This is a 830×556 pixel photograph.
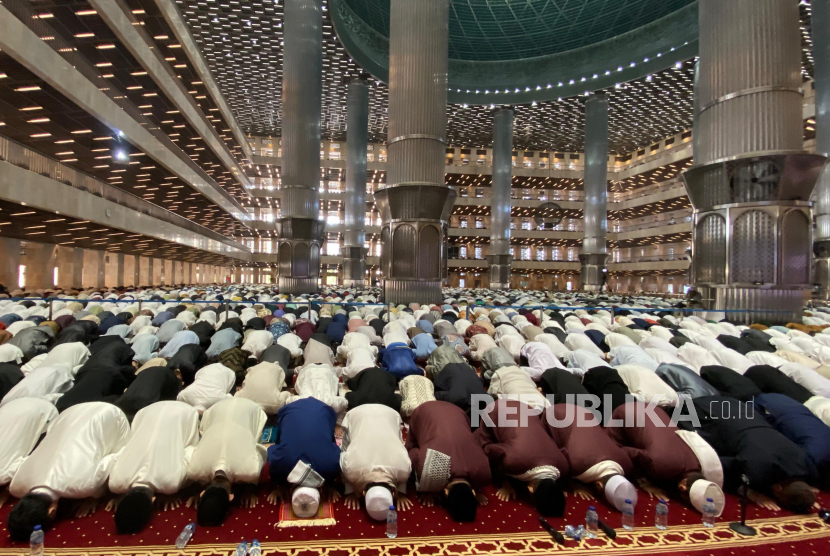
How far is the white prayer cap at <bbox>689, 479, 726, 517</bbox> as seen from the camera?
3137 mm

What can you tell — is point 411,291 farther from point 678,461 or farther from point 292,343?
point 678,461

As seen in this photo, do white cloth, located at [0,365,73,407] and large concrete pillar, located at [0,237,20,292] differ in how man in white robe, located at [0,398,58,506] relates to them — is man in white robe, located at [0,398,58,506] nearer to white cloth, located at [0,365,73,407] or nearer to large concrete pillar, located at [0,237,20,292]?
white cloth, located at [0,365,73,407]

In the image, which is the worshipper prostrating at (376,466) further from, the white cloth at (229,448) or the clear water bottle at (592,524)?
the clear water bottle at (592,524)

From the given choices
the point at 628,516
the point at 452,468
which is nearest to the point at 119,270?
the point at 452,468

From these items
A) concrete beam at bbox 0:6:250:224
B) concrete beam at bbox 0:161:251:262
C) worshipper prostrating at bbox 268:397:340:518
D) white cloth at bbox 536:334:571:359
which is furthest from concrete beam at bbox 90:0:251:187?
worshipper prostrating at bbox 268:397:340:518

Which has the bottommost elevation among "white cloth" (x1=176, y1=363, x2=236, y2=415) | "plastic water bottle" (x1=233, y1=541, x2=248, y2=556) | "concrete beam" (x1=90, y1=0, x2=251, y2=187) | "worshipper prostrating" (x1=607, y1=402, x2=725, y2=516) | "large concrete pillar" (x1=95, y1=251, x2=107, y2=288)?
"plastic water bottle" (x1=233, y1=541, x2=248, y2=556)

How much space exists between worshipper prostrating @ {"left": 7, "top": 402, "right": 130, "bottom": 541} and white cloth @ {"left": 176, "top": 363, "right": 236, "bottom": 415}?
116 cm

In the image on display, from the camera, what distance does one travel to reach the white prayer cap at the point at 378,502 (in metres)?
2.98

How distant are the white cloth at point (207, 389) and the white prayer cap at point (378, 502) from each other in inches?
76.2

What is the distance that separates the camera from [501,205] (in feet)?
101

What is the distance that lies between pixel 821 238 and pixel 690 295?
8.49 meters

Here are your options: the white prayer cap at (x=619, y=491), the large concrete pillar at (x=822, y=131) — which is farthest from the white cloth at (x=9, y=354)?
the large concrete pillar at (x=822, y=131)

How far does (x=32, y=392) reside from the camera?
4.31m

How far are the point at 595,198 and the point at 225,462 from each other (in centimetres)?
2702
